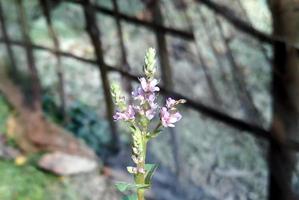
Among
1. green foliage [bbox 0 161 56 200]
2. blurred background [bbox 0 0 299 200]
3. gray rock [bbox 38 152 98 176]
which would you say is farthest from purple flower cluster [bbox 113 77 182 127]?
gray rock [bbox 38 152 98 176]

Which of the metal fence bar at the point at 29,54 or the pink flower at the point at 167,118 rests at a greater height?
the metal fence bar at the point at 29,54

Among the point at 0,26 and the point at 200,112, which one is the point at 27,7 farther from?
the point at 200,112

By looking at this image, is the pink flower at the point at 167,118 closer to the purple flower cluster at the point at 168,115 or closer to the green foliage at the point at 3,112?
the purple flower cluster at the point at 168,115

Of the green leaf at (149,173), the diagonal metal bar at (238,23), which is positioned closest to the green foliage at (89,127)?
the diagonal metal bar at (238,23)

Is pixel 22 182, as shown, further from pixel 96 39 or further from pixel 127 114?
pixel 127 114

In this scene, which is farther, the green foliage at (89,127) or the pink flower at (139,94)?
the green foliage at (89,127)

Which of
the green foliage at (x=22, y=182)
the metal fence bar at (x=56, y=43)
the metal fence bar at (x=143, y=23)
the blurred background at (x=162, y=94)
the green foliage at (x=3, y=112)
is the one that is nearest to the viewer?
the blurred background at (x=162, y=94)

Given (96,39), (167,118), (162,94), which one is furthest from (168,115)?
(96,39)
